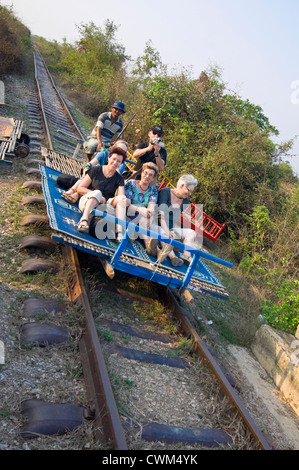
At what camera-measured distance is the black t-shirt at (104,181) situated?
5.14 metres

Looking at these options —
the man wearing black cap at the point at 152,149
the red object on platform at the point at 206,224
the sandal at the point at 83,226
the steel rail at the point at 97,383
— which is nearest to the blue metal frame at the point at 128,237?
the sandal at the point at 83,226

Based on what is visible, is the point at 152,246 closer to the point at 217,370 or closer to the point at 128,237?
the point at 128,237

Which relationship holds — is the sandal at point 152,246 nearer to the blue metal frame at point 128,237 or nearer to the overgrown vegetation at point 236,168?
the blue metal frame at point 128,237

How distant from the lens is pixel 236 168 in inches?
356

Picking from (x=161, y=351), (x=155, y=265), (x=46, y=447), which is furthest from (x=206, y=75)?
(x=46, y=447)

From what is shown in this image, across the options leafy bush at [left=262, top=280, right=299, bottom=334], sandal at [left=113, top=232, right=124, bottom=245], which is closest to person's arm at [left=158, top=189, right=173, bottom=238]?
sandal at [left=113, top=232, right=124, bottom=245]

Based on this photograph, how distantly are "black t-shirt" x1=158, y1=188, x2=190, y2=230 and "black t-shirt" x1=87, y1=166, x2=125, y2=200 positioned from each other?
1.98 feet

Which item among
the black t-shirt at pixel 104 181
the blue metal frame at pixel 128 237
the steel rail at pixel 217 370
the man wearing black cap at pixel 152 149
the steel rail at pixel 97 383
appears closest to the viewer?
the steel rail at pixel 97 383

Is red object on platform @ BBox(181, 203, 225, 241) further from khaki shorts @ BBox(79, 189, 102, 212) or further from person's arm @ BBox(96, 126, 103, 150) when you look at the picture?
khaki shorts @ BBox(79, 189, 102, 212)

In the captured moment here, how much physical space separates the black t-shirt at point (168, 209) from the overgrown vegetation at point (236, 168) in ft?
6.35

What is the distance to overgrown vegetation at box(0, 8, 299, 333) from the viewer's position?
7492 mm

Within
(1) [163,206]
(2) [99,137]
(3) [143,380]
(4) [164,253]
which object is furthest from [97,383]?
(2) [99,137]

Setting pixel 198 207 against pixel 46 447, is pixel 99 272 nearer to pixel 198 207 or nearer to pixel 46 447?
pixel 46 447
